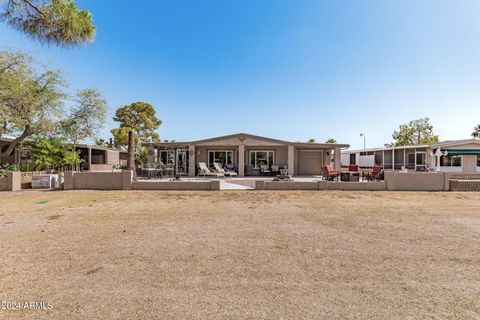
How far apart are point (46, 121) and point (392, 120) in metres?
43.4

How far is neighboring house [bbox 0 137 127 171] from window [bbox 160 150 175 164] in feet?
20.1

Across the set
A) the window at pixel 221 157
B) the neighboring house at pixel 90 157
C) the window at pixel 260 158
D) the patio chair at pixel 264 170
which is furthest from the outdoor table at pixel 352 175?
the neighboring house at pixel 90 157

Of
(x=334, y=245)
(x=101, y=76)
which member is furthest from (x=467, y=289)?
(x=101, y=76)

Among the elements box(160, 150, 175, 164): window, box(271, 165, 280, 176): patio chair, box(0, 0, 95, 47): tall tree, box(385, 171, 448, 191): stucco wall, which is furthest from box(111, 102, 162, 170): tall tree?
box(385, 171, 448, 191): stucco wall

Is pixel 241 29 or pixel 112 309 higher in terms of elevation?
pixel 241 29

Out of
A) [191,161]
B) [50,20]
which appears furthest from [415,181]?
[50,20]

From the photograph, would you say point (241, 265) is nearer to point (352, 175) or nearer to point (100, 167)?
point (352, 175)

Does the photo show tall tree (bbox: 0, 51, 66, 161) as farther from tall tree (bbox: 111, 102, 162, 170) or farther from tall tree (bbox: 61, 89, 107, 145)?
tall tree (bbox: 111, 102, 162, 170)

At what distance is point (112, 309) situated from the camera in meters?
2.42

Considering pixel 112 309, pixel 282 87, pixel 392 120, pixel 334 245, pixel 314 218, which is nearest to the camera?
pixel 112 309

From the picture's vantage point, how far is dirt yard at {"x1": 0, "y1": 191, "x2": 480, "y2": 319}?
97.2 inches

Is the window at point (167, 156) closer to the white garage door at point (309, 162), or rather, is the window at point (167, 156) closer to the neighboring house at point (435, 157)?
the white garage door at point (309, 162)

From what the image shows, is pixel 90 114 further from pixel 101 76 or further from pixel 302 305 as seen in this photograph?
pixel 302 305

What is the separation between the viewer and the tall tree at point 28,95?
37.7ft
